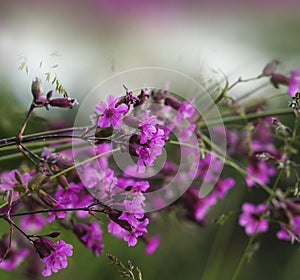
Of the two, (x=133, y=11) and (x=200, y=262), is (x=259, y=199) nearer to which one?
(x=200, y=262)

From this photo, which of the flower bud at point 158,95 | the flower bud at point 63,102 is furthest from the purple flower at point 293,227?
the flower bud at point 63,102

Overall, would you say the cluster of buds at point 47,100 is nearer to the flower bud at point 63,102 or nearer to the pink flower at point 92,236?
the flower bud at point 63,102

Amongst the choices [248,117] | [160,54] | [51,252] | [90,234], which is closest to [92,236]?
[90,234]

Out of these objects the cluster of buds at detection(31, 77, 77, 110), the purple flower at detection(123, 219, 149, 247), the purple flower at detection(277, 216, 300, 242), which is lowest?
the purple flower at detection(277, 216, 300, 242)

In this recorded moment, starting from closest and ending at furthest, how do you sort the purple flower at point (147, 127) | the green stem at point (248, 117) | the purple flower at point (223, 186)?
the purple flower at point (147, 127), the green stem at point (248, 117), the purple flower at point (223, 186)

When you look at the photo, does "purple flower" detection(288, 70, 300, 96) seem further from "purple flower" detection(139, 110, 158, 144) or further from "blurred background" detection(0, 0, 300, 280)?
"purple flower" detection(139, 110, 158, 144)

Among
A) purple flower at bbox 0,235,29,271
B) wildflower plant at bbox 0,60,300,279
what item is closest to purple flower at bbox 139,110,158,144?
wildflower plant at bbox 0,60,300,279
